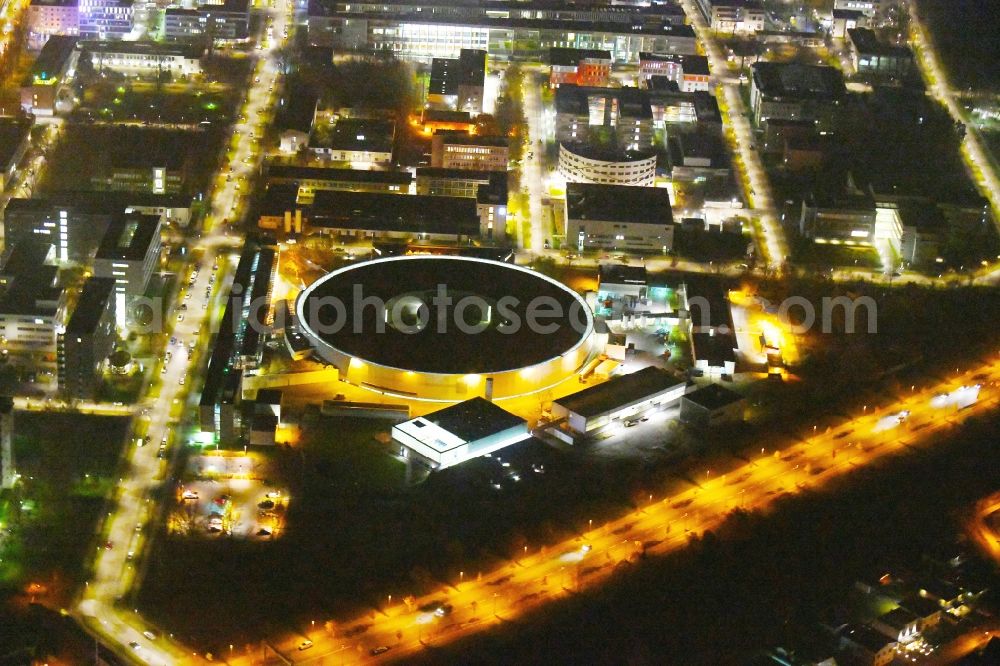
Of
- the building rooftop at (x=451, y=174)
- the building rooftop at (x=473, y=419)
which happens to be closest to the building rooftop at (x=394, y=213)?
the building rooftop at (x=451, y=174)

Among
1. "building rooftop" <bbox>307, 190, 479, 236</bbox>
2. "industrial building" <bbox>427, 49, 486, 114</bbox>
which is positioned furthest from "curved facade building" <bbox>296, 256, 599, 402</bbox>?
"industrial building" <bbox>427, 49, 486, 114</bbox>

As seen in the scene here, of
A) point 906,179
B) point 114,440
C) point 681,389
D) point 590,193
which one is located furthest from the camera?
point 906,179

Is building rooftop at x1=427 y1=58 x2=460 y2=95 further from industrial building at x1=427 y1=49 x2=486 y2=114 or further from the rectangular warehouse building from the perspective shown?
the rectangular warehouse building

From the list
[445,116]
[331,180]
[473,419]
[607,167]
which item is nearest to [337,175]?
[331,180]

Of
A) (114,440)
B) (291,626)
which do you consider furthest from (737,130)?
(291,626)

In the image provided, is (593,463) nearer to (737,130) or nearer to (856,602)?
(856,602)

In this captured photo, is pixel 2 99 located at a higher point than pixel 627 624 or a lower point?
higher
